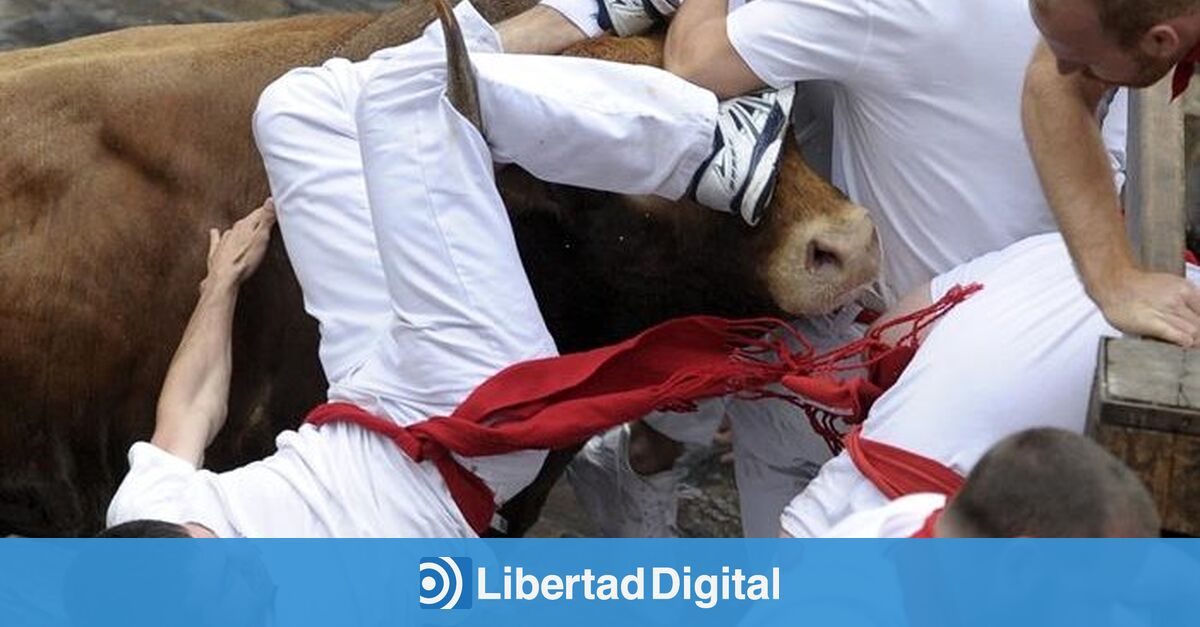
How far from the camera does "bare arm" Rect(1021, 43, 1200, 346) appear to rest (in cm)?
284

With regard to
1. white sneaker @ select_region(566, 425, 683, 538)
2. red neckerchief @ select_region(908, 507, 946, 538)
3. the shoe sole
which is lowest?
white sneaker @ select_region(566, 425, 683, 538)

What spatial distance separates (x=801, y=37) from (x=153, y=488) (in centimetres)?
122

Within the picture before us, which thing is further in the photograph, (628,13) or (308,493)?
(628,13)

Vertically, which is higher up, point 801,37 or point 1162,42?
point 1162,42

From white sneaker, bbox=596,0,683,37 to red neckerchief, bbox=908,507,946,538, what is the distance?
1.62 metres

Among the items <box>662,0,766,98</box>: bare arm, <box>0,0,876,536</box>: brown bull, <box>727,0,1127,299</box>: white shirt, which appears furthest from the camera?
<box>0,0,876,536</box>: brown bull

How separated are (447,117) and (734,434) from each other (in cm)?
91

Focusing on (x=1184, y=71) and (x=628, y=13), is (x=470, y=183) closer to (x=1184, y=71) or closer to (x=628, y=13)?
(x=628, y=13)

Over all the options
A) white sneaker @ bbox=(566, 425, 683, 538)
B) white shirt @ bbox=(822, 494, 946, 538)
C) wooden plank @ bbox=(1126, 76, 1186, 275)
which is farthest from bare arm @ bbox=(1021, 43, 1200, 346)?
white sneaker @ bbox=(566, 425, 683, 538)

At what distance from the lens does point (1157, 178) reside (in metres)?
3.16

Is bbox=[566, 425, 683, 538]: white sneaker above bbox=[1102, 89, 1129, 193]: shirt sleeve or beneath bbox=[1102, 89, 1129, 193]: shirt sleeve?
beneath

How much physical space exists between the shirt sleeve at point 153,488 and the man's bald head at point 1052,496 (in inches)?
52.4

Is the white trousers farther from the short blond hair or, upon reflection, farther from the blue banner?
the short blond hair

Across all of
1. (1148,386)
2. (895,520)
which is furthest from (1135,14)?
(895,520)
